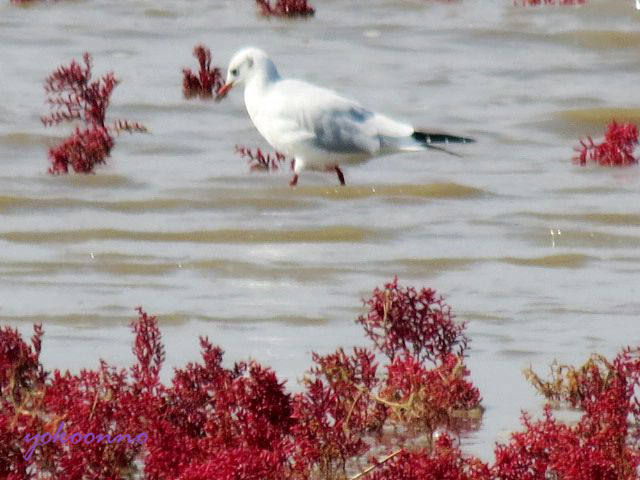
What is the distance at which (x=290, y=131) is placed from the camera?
33.8 ft

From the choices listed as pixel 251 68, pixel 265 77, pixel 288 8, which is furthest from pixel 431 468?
pixel 288 8

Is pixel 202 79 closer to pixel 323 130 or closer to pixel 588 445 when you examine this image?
pixel 323 130

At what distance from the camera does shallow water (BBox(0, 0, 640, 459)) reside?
702 centimetres

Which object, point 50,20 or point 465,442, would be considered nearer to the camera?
point 465,442

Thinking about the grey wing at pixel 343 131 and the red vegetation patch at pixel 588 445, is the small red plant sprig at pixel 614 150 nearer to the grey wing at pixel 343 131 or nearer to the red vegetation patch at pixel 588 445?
A: the grey wing at pixel 343 131

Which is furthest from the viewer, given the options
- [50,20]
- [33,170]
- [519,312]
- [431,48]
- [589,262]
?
[50,20]

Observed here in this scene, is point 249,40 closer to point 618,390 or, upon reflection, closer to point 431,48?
point 431,48

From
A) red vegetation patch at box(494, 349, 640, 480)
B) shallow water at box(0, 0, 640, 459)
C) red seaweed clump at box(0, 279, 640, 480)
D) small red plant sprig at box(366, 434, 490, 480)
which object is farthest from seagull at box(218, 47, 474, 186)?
small red plant sprig at box(366, 434, 490, 480)

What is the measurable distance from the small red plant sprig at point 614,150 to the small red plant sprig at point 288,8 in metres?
5.17

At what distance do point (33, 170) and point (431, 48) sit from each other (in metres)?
4.93

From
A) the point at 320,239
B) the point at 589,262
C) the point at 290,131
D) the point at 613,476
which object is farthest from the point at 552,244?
the point at 613,476

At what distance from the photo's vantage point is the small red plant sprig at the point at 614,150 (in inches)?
426

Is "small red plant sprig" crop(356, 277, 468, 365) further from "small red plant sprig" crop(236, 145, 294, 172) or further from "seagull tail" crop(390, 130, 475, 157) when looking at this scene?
"small red plant sprig" crop(236, 145, 294, 172)

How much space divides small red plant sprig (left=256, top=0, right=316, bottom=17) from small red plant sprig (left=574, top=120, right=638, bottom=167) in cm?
517
